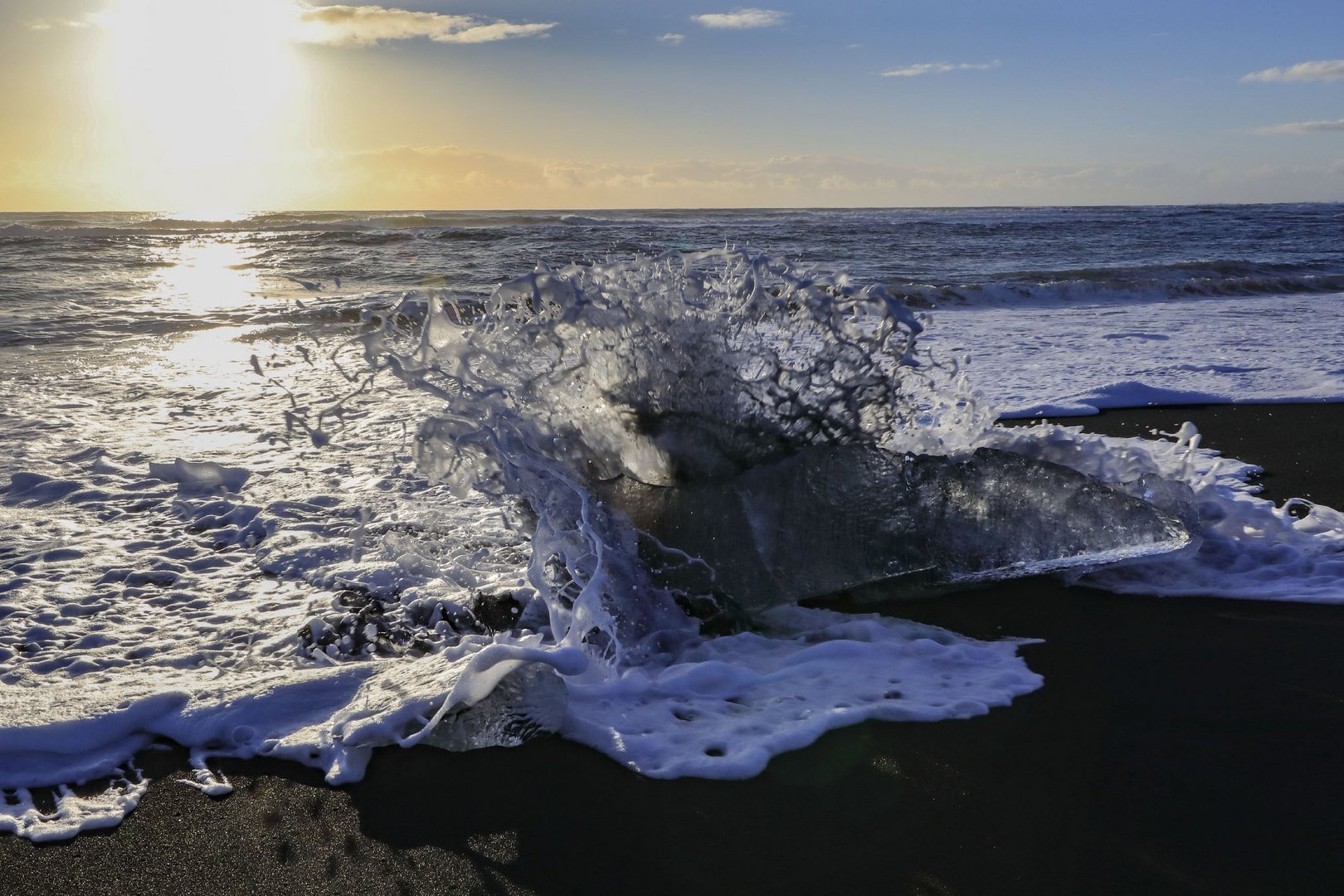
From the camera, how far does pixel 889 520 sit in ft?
10.8

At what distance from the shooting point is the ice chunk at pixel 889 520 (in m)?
3.20

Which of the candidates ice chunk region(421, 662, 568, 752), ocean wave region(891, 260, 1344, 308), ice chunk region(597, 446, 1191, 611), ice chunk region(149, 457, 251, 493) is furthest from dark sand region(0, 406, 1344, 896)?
ocean wave region(891, 260, 1344, 308)

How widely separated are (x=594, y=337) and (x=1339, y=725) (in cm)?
235

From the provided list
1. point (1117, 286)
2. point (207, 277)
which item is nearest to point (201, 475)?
point (1117, 286)

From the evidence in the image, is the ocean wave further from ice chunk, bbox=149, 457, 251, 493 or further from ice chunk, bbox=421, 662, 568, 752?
ice chunk, bbox=421, 662, 568, 752

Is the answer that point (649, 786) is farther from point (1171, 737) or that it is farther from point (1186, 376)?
point (1186, 376)

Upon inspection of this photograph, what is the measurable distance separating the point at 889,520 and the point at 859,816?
1.43 meters

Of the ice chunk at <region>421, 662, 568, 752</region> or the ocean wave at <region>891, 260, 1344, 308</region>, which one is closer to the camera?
the ice chunk at <region>421, 662, 568, 752</region>

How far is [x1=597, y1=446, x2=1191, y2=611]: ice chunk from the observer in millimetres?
3201

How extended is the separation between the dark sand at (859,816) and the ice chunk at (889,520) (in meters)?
0.74

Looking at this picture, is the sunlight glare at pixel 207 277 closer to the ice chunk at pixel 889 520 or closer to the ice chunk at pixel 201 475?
the ice chunk at pixel 201 475

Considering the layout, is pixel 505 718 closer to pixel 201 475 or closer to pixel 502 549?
pixel 502 549

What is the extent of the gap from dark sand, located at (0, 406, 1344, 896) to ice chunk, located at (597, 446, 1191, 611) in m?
0.74

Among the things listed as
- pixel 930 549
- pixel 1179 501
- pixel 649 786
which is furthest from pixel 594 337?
pixel 1179 501
